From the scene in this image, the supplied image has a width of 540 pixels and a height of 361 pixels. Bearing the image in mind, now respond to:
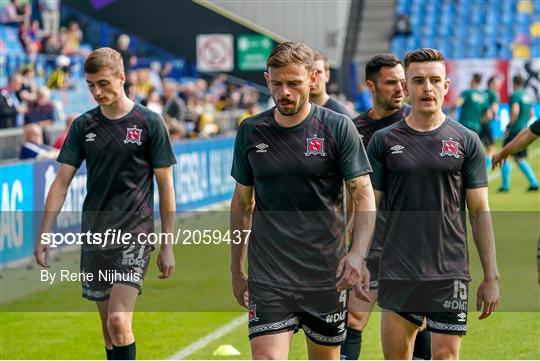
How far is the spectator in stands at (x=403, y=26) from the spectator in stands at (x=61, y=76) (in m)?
22.8

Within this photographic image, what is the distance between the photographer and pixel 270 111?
21.3 ft

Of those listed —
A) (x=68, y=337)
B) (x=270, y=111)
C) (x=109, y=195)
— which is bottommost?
(x=68, y=337)

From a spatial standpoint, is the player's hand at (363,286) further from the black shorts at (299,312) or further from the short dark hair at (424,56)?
the short dark hair at (424,56)

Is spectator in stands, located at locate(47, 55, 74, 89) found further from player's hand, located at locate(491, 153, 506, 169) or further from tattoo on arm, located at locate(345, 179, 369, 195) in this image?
tattoo on arm, located at locate(345, 179, 369, 195)

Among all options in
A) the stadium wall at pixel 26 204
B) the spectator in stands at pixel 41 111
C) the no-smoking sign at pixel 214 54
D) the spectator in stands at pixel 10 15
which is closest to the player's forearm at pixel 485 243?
the stadium wall at pixel 26 204

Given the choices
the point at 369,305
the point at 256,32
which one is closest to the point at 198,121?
the point at 256,32

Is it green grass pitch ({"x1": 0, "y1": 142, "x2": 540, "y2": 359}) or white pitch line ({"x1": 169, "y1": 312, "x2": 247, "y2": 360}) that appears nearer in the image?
white pitch line ({"x1": 169, "y1": 312, "x2": 247, "y2": 360})

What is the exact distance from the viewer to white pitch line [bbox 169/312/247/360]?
391 inches

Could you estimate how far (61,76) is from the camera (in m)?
24.7

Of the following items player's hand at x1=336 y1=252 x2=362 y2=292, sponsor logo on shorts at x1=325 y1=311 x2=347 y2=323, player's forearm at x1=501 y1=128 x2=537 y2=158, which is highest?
player's forearm at x1=501 y1=128 x2=537 y2=158

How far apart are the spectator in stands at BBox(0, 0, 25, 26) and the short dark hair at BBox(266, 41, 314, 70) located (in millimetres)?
22622

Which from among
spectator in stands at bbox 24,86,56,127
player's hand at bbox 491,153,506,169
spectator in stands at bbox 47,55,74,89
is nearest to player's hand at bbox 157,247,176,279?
player's hand at bbox 491,153,506,169

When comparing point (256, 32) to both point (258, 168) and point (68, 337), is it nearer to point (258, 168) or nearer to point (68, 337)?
point (68, 337)

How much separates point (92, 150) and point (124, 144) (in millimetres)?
208
